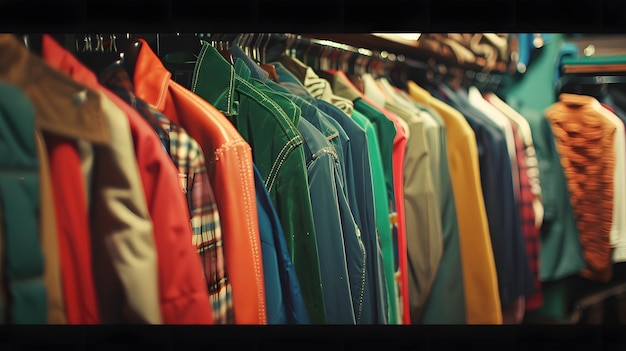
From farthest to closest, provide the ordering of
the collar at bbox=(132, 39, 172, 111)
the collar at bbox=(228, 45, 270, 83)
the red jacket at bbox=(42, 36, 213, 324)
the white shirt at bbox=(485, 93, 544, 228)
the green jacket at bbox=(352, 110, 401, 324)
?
1. the white shirt at bbox=(485, 93, 544, 228)
2. the green jacket at bbox=(352, 110, 401, 324)
3. the collar at bbox=(228, 45, 270, 83)
4. the collar at bbox=(132, 39, 172, 111)
5. the red jacket at bbox=(42, 36, 213, 324)

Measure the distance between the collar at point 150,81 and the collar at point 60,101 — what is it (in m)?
0.10

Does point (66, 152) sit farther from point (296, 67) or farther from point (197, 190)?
point (296, 67)

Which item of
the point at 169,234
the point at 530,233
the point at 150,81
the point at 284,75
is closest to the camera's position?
the point at 169,234

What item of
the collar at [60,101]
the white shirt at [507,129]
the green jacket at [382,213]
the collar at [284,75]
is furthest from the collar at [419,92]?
the collar at [60,101]

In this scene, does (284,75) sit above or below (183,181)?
above

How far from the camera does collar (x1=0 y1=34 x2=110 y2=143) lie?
100cm

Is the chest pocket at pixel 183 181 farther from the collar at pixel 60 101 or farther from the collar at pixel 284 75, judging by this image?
the collar at pixel 284 75

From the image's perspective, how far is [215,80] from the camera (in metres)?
1.18

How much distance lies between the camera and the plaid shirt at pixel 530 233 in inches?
58.6

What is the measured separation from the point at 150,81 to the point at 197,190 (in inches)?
9.6

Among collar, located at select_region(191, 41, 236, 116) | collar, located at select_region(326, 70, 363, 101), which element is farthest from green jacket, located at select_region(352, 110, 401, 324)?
collar, located at select_region(191, 41, 236, 116)

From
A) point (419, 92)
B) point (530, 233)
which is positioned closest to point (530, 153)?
point (530, 233)

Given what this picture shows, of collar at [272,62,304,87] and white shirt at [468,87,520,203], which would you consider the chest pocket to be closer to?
collar at [272,62,304,87]

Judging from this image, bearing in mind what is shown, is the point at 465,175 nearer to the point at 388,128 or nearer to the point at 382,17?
the point at 388,128
